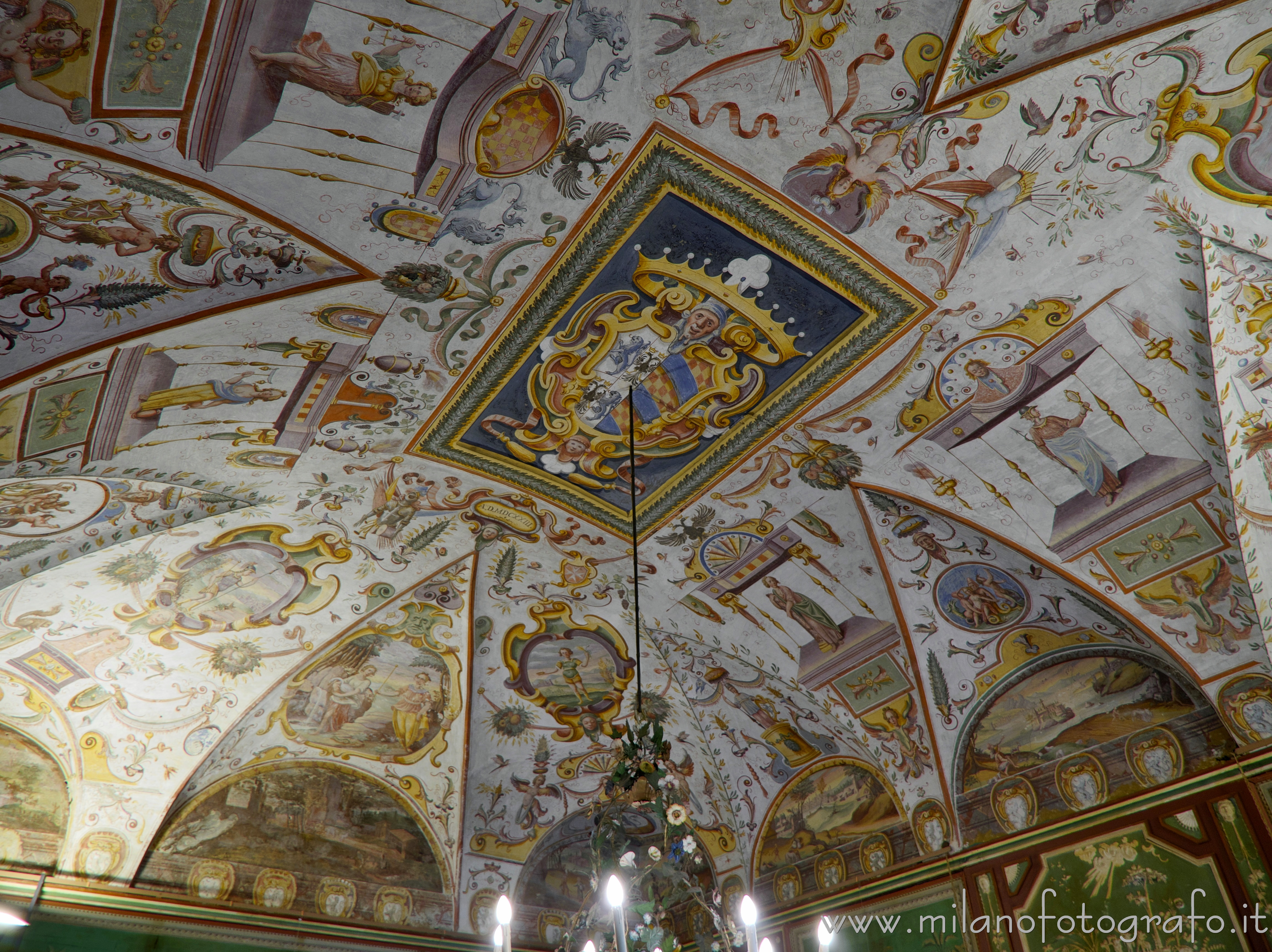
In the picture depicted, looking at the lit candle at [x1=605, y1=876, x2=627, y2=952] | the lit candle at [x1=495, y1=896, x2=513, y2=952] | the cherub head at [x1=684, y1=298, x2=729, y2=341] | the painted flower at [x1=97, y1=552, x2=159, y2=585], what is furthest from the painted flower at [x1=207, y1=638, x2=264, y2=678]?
the lit candle at [x1=605, y1=876, x2=627, y2=952]

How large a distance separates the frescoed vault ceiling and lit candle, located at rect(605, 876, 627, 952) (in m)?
4.42

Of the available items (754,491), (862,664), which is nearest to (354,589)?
(754,491)

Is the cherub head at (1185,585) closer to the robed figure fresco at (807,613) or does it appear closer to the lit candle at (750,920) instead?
the robed figure fresco at (807,613)

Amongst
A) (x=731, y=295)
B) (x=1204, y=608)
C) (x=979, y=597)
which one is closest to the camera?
(x=731, y=295)

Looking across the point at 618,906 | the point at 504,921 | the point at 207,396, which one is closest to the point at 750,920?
the point at 618,906

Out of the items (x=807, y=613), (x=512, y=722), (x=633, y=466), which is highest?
(x=633, y=466)

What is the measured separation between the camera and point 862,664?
10188mm

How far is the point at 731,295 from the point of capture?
724 centimetres

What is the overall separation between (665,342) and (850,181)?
6.99 feet

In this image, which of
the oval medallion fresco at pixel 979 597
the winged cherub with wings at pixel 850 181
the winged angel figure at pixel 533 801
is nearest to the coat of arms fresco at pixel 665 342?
the winged cherub with wings at pixel 850 181

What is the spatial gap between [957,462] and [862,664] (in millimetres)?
3074

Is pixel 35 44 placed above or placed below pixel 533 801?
above

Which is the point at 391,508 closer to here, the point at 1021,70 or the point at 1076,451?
the point at 1076,451

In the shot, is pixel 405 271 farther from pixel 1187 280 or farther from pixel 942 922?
pixel 942 922
